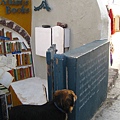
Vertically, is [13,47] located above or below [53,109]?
above

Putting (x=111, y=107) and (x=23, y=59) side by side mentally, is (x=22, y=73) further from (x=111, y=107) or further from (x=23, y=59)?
(x=111, y=107)

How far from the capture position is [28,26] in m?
5.77

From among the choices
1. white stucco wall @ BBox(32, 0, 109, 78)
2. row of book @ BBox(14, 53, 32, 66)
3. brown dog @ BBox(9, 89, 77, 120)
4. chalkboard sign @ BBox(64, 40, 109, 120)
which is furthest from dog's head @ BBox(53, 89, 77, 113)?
row of book @ BBox(14, 53, 32, 66)

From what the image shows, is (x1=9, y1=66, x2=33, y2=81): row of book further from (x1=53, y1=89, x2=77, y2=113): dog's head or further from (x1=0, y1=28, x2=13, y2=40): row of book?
(x1=53, y1=89, x2=77, y2=113): dog's head

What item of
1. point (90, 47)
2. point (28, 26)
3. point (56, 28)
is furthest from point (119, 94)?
point (28, 26)

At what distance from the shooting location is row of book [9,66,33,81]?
18.4ft

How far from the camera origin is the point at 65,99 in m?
2.28

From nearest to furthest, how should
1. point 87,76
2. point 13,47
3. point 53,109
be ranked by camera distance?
point 53,109
point 87,76
point 13,47

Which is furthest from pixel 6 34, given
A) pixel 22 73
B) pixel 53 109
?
pixel 53 109

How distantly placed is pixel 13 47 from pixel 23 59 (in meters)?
0.42

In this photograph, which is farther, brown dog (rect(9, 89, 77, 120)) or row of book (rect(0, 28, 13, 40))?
row of book (rect(0, 28, 13, 40))

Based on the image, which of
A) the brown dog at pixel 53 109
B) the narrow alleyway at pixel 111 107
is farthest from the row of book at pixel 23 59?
the brown dog at pixel 53 109

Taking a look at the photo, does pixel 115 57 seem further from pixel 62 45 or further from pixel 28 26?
pixel 28 26

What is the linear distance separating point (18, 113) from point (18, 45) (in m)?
3.35
